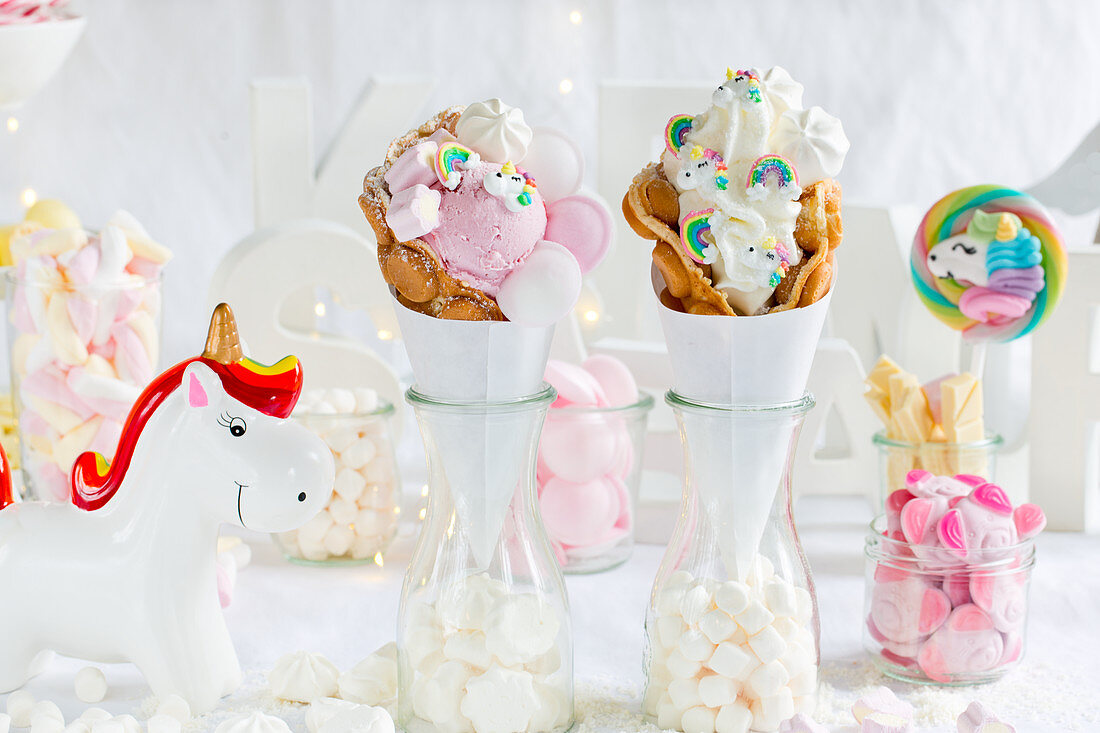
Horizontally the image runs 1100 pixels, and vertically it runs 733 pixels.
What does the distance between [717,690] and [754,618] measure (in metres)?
0.07

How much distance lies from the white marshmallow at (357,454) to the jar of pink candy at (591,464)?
202mm

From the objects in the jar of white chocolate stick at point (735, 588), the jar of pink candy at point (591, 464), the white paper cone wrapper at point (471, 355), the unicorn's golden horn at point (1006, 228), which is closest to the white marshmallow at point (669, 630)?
the jar of white chocolate stick at point (735, 588)

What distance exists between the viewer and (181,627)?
1092 millimetres

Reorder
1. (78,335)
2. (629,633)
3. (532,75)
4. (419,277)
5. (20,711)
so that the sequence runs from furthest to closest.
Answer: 1. (532,75)
2. (78,335)
3. (629,633)
4. (20,711)
5. (419,277)

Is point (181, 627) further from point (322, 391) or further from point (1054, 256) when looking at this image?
point (1054, 256)

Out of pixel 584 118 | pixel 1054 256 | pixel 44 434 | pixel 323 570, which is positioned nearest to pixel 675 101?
pixel 584 118

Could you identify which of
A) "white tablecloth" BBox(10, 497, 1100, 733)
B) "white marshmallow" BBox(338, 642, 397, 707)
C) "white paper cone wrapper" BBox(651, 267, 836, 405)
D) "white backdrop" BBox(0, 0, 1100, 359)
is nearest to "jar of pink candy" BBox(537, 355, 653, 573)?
"white tablecloth" BBox(10, 497, 1100, 733)

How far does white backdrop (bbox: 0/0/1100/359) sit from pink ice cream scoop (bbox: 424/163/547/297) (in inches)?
50.7

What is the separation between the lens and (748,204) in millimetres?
973

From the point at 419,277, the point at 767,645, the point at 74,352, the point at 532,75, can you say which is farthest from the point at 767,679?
the point at 532,75

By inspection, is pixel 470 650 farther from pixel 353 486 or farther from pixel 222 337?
pixel 353 486

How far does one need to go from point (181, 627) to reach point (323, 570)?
1.34ft

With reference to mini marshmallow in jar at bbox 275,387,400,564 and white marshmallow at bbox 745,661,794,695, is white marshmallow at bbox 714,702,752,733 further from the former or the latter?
mini marshmallow in jar at bbox 275,387,400,564

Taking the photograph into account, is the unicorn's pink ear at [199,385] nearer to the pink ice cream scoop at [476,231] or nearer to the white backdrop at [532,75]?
the pink ice cream scoop at [476,231]
